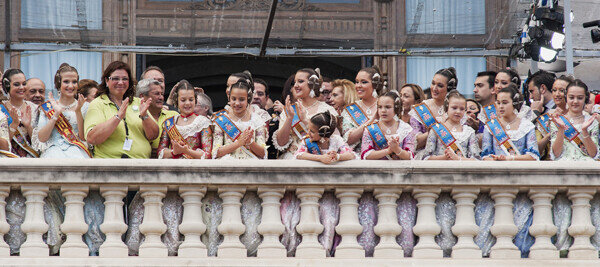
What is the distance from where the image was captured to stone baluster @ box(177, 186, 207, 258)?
8.96 meters

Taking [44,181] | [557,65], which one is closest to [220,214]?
[44,181]

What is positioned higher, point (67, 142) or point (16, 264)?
point (67, 142)

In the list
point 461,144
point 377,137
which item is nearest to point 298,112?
point 377,137

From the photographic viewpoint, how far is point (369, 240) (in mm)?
9219

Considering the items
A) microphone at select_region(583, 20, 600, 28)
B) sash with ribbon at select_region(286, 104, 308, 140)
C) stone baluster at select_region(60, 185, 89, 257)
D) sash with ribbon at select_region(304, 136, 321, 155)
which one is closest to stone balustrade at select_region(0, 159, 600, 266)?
stone baluster at select_region(60, 185, 89, 257)

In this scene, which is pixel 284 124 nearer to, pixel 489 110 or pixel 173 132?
pixel 173 132

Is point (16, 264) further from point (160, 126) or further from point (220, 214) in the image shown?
point (160, 126)

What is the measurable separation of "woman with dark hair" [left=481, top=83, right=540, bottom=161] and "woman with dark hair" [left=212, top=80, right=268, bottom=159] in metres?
1.98

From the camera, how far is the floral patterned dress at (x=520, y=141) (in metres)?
10.4

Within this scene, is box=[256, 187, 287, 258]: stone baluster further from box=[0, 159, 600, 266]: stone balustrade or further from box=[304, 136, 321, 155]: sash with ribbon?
box=[304, 136, 321, 155]: sash with ribbon

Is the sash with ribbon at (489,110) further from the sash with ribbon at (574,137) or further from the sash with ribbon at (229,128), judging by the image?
the sash with ribbon at (229,128)

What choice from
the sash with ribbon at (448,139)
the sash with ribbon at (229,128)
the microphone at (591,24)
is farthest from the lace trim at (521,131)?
the microphone at (591,24)

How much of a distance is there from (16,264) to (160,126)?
7.27 ft

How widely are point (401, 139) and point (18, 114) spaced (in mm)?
3356
